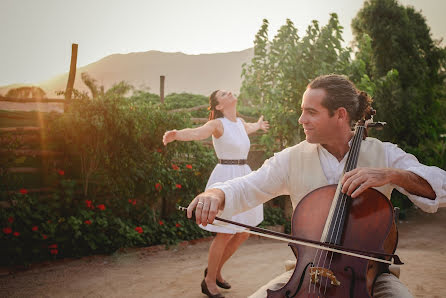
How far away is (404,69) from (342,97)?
8.62m

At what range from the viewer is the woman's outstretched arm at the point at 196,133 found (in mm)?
4301

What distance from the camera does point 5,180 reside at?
5758mm

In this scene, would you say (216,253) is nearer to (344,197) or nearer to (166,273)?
(166,273)

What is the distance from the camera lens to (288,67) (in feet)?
24.2

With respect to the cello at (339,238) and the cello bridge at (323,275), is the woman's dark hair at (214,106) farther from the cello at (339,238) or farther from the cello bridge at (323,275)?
the cello bridge at (323,275)

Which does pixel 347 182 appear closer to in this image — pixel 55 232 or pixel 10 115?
pixel 55 232

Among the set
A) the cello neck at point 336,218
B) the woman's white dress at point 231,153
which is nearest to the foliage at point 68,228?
the woman's white dress at point 231,153

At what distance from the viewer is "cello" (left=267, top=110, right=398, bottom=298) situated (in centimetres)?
177

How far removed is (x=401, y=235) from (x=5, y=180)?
6560mm

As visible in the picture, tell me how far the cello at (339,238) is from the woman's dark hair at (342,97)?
0.40 m

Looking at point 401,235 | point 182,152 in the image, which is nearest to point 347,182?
point 182,152

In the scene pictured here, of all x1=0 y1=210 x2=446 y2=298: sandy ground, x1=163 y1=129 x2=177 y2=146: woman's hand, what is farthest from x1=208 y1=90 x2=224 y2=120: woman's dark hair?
x1=0 y1=210 x2=446 y2=298: sandy ground

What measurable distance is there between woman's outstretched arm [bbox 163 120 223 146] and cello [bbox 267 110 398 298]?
238 cm

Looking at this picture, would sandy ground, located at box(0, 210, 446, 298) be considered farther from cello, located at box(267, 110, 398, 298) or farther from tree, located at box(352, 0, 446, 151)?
tree, located at box(352, 0, 446, 151)
